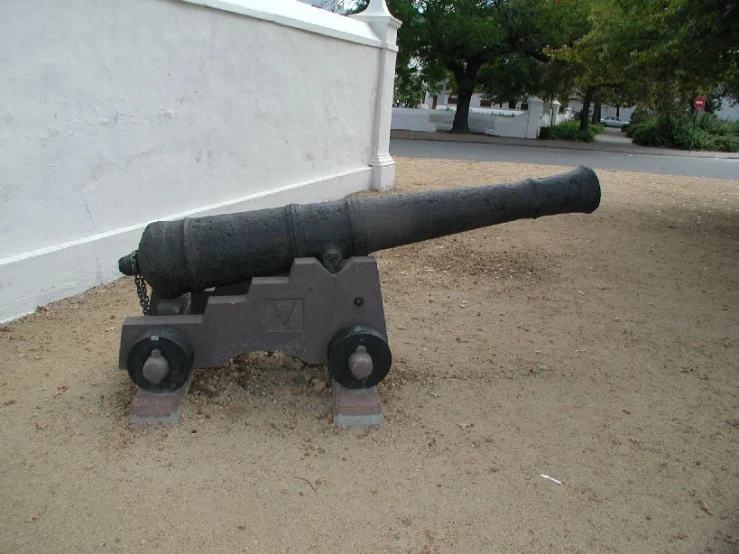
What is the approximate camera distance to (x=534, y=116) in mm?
29453

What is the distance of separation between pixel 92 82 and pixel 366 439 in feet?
11.6

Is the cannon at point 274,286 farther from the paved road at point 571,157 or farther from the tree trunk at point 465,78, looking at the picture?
the tree trunk at point 465,78

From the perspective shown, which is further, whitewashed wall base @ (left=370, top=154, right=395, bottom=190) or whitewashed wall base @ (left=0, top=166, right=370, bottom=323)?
whitewashed wall base @ (left=370, top=154, right=395, bottom=190)

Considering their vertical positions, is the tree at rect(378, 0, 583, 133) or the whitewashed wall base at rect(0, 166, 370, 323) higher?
the tree at rect(378, 0, 583, 133)

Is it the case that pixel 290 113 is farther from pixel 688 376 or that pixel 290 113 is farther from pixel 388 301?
pixel 688 376

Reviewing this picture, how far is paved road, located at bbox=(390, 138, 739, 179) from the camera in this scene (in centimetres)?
1738

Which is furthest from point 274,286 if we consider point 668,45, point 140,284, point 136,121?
point 668,45

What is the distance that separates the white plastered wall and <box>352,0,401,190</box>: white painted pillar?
1609 millimetres

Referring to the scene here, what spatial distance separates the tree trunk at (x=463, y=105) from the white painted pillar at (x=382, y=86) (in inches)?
708

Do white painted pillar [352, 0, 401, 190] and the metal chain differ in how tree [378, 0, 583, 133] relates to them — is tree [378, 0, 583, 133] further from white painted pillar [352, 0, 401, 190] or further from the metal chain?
the metal chain

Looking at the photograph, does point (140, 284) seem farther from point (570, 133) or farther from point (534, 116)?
A: point (570, 133)

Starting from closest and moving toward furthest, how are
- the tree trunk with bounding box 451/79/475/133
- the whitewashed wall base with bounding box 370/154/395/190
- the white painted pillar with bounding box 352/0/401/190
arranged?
the white painted pillar with bounding box 352/0/401/190 < the whitewashed wall base with bounding box 370/154/395/190 < the tree trunk with bounding box 451/79/475/133

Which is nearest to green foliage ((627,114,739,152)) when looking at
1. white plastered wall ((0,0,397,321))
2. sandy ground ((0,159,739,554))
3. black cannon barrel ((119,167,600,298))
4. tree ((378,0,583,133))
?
tree ((378,0,583,133))

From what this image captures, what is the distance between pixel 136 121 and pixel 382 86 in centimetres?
553
